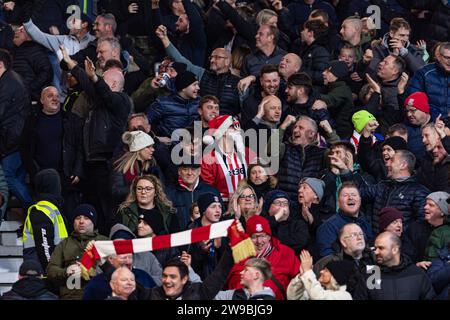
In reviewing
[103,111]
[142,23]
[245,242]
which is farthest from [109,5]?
[245,242]

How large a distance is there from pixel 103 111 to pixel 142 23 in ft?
9.44

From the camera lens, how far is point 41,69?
74.6 feet

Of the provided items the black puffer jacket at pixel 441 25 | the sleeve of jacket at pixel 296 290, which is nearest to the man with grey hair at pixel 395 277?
the sleeve of jacket at pixel 296 290

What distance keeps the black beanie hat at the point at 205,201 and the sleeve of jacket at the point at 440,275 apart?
2302mm

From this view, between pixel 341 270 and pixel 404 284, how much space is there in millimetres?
760

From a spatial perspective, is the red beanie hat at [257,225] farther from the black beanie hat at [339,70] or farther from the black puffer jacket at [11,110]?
the black beanie hat at [339,70]

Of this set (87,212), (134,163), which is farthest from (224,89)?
(87,212)

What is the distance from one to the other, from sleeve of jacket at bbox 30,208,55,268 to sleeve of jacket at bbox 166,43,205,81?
3.69 metres

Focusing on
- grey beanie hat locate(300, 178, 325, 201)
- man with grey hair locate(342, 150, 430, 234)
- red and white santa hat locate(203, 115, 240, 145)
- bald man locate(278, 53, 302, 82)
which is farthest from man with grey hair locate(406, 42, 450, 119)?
grey beanie hat locate(300, 178, 325, 201)

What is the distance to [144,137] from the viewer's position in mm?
20453

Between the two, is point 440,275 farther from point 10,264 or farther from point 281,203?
point 10,264

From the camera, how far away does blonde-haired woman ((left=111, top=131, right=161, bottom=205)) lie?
20422 mm

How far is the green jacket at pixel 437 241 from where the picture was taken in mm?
18938

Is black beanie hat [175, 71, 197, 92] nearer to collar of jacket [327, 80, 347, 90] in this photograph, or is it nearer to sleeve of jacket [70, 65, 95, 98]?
sleeve of jacket [70, 65, 95, 98]
